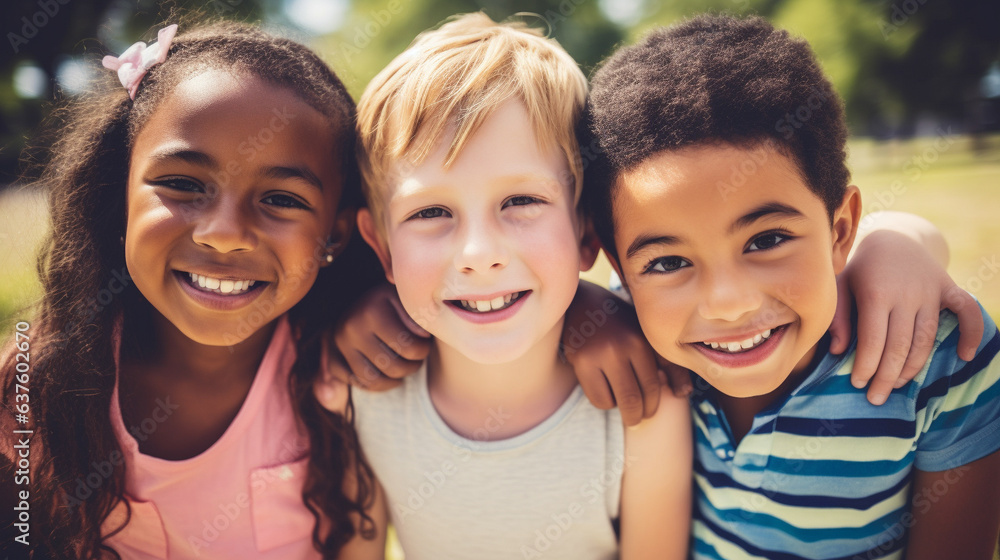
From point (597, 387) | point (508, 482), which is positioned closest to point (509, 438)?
point (508, 482)

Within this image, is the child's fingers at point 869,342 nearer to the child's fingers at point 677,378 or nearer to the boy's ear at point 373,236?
the child's fingers at point 677,378

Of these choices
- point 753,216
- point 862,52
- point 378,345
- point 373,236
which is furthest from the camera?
point 862,52

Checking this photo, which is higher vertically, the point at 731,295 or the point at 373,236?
→ the point at 373,236

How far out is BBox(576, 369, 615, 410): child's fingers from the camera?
6.08 ft

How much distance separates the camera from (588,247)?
1.99 m

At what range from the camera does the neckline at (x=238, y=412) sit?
78.0 inches

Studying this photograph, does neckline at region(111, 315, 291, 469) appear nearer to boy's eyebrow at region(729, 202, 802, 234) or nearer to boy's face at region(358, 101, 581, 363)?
boy's face at region(358, 101, 581, 363)

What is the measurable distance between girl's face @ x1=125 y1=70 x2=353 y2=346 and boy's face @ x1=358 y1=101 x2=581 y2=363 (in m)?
0.31

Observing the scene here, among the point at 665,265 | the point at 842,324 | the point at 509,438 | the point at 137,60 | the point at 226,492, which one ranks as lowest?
the point at 226,492

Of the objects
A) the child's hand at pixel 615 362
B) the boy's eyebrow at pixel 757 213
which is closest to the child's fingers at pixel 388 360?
the child's hand at pixel 615 362

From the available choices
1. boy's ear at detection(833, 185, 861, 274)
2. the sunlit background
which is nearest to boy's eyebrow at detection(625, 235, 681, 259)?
A: boy's ear at detection(833, 185, 861, 274)

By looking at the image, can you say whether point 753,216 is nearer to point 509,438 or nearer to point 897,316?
point 897,316

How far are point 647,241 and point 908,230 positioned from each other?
99cm

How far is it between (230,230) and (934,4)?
66.7 feet
